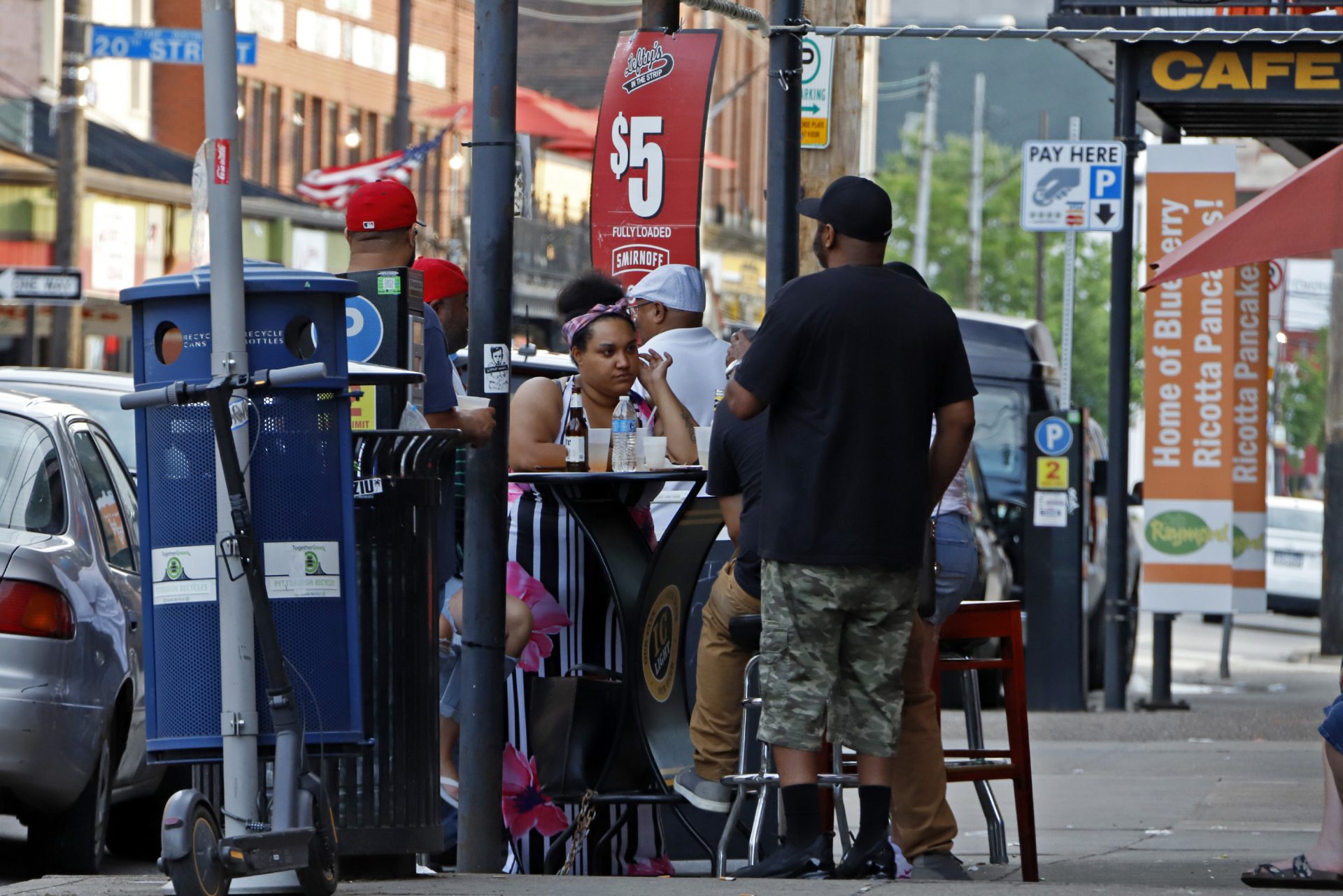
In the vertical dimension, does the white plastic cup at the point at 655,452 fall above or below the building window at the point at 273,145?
below

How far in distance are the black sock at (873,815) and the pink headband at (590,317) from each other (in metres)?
2.17

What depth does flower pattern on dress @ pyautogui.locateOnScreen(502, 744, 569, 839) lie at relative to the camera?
298 inches

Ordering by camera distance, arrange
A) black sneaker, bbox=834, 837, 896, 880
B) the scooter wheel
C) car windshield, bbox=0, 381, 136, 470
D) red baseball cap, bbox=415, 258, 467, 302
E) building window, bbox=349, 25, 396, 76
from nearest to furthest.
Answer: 1. the scooter wheel
2. black sneaker, bbox=834, 837, 896, 880
3. red baseball cap, bbox=415, 258, 467, 302
4. car windshield, bbox=0, 381, 136, 470
5. building window, bbox=349, 25, 396, 76

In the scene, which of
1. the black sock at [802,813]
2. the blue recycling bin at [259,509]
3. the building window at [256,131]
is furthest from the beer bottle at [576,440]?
the building window at [256,131]

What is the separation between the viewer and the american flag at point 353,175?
29969mm

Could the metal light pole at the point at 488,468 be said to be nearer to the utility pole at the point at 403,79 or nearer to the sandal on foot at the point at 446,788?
the sandal on foot at the point at 446,788

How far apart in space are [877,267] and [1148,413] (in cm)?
859

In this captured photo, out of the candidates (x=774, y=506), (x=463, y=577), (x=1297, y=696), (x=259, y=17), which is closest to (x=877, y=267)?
(x=774, y=506)

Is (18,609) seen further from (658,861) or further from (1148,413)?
(1148,413)

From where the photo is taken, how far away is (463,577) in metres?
→ 6.78

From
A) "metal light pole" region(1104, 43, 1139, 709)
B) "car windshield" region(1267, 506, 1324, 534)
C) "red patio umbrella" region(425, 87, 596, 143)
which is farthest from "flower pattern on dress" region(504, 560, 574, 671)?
"car windshield" region(1267, 506, 1324, 534)

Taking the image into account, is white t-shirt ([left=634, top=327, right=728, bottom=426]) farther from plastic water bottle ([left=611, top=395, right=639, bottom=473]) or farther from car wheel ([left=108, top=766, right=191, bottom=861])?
car wheel ([left=108, top=766, right=191, bottom=861])

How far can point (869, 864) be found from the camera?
618 cm

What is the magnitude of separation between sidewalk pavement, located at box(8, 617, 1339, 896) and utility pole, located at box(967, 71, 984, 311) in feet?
140
